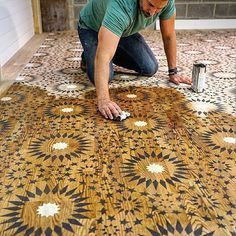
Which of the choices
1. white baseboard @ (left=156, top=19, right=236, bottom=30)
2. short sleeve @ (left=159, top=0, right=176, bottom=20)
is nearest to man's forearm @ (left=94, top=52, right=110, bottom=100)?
short sleeve @ (left=159, top=0, right=176, bottom=20)

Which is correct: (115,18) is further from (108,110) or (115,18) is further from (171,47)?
(171,47)

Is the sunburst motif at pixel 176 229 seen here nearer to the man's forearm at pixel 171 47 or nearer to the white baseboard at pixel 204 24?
the man's forearm at pixel 171 47

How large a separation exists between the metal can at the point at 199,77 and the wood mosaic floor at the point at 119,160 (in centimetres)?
5

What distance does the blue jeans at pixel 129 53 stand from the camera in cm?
190

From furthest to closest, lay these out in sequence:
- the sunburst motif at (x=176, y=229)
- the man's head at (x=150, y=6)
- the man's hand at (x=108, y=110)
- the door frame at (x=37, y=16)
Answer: the door frame at (x=37, y=16) → the man's hand at (x=108, y=110) → the man's head at (x=150, y=6) → the sunburst motif at (x=176, y=229)

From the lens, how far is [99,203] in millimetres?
922

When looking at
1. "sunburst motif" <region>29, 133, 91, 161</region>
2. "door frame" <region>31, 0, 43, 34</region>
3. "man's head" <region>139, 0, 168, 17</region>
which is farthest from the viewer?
"door frame" <region>31, 0, 43, 34</region>

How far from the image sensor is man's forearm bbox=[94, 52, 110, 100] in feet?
4.65

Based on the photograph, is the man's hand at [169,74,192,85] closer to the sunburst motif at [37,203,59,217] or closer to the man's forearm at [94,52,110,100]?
the man's forearm at [94,52,110,100]

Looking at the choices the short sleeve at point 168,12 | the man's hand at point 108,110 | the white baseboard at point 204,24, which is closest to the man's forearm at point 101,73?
the man's hand at point 108,110

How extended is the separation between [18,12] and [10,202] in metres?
2.55

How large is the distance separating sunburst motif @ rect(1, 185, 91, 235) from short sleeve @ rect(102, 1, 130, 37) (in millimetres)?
748

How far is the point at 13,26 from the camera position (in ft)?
9.29

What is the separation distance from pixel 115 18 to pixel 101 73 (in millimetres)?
250
